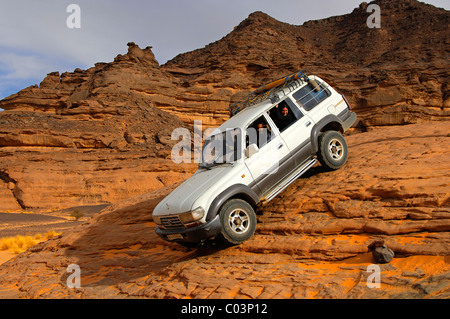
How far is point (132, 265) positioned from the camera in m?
6.95

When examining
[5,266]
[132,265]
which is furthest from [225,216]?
[5,266]

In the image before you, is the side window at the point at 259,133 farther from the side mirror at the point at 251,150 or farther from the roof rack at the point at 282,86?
the roof rack at the point at 282,86

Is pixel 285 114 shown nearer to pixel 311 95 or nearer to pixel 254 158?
pixel 311 95

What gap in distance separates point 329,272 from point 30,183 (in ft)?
103

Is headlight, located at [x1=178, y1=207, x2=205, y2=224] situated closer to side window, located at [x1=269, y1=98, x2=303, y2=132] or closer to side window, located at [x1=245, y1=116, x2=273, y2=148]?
side window, located at [x1=245, y1=116, x2=273, y2=148]

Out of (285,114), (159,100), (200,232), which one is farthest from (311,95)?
(159,100)

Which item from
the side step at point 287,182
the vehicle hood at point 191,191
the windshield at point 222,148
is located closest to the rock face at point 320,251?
the side step at point 287,182

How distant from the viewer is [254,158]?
20.4ft

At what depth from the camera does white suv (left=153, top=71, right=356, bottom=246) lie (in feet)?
18.2

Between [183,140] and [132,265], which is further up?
[183,140]

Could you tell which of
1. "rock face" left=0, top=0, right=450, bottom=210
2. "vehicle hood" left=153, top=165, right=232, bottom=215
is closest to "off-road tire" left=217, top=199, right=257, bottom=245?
"vehicle hood" left=153, top=165, right=232, bottom=215

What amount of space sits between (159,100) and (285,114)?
142ft

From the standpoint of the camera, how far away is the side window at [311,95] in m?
7.26
